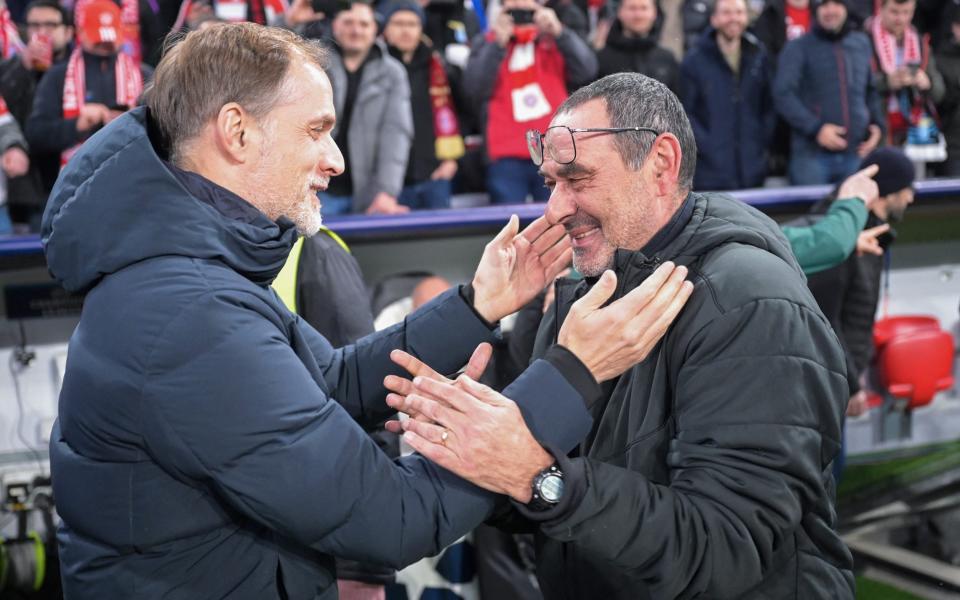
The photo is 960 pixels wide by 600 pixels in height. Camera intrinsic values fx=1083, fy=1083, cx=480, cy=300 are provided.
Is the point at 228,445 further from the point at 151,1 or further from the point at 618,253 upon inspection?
the point at 151,1

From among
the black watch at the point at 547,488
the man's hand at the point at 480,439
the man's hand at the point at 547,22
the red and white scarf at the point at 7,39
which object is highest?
the man's hand at the point at 547,22

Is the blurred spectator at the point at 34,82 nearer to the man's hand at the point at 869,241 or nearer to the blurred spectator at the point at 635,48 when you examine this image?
the blurred spectator at the point at 635,48

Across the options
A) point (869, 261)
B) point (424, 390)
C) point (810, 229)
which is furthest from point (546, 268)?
point (869, 261)

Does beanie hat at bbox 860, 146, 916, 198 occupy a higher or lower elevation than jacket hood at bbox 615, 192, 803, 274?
lower

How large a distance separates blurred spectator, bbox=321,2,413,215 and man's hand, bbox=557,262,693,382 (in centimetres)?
395

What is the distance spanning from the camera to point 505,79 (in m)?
6.00

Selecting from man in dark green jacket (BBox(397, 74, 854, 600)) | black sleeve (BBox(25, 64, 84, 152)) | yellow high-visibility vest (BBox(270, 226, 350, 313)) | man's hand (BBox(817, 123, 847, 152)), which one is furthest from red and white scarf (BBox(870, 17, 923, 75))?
man in dark green jacket (BBox(397, 74, 854, 600))

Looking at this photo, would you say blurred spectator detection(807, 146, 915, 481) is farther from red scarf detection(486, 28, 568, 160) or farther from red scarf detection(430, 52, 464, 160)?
red scarf detection(430, 52, 464, 160)

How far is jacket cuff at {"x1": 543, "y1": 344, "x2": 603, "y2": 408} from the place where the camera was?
179 centimetres

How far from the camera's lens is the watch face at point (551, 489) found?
5.63 ft

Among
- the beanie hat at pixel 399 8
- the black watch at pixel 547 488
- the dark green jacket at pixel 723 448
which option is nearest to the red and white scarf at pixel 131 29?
the beanie hat at pixel 399 8

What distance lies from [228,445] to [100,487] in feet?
0.96

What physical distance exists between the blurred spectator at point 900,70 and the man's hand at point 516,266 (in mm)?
5329

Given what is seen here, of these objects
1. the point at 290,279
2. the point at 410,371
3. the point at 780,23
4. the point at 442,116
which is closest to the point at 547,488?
the point at 410,371
